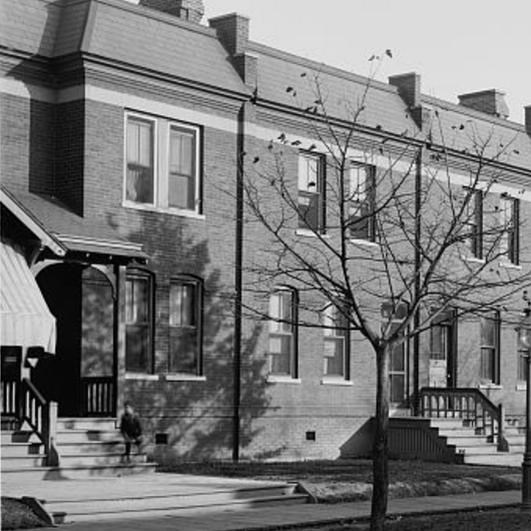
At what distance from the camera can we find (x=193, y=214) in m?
28.1

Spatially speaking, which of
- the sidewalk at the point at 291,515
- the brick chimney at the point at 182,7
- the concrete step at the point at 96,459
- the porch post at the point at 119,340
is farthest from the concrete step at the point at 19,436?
the brick chimney at the point at 182,7

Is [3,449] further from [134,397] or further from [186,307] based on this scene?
[186,307]

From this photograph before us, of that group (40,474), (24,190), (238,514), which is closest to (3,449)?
(40,474)

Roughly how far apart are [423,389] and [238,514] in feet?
47.7

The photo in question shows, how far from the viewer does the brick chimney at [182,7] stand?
104 ft

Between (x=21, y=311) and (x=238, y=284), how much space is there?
9445mm

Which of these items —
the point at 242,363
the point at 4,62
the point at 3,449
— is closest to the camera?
the point at 3,449

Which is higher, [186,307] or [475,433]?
[186,307]

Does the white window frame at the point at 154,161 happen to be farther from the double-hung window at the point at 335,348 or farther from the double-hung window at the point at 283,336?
the double-hung window at the point at 335,348

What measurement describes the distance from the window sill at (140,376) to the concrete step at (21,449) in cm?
408

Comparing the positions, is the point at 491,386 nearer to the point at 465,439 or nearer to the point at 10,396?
the point at 465,439

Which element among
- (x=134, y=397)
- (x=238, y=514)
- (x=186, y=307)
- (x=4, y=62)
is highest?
(x=4, y=62)

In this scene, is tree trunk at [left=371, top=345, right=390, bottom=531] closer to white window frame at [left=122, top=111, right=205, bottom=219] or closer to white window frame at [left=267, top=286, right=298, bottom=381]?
white window frame at [left=122, top=111, right=205, bottom=219]

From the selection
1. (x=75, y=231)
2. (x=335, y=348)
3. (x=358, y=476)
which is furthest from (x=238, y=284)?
(x=358, y=476)
